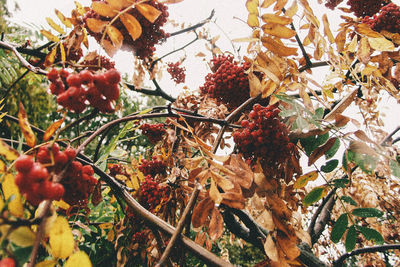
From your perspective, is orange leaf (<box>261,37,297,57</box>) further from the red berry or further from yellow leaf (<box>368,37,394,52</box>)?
the red berry

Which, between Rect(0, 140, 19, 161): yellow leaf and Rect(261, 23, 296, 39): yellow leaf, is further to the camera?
Rect(261, 23, 296, 39): yellow leaf

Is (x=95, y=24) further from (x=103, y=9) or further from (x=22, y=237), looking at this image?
(x=22, y=237)

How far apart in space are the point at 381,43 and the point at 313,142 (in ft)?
1.99

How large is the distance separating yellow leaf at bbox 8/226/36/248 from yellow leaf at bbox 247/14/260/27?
96 centimetres

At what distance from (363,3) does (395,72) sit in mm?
679

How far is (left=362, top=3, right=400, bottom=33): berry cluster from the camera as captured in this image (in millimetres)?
1605

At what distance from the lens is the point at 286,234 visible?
2.77 ft

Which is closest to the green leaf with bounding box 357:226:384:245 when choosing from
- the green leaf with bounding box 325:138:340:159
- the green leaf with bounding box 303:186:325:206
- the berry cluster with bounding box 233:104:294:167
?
the green leaf with bounding box 303:186:325:206

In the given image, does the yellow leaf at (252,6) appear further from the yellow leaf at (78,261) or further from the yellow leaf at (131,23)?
the yellow leaf at (78,261)

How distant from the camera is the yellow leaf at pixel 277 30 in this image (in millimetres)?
920

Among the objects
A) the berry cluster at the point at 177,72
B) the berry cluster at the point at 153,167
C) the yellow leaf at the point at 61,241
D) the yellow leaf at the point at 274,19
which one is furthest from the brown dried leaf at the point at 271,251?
the berry cluster at the point at 177,72

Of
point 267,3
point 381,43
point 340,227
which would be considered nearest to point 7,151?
point 267,3

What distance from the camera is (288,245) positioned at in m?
0.83

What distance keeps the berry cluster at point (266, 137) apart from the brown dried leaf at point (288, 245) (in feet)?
1.01
